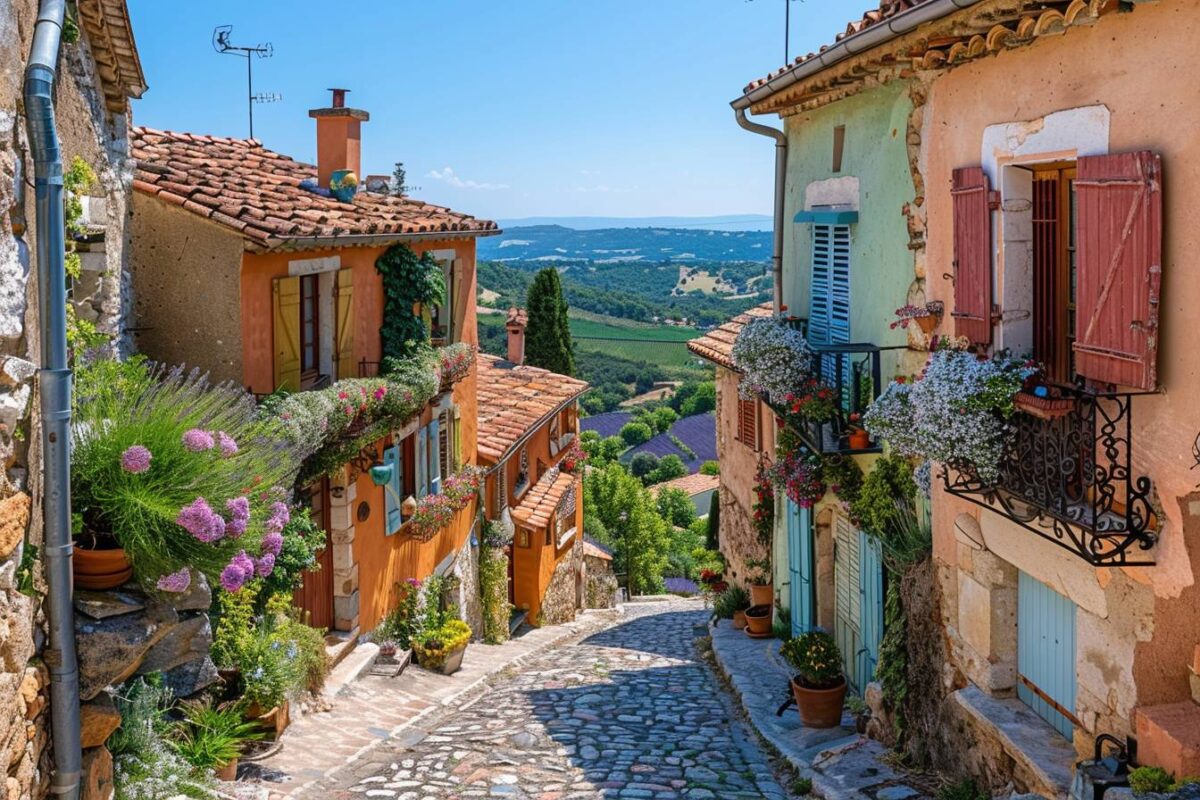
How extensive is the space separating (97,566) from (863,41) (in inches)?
237

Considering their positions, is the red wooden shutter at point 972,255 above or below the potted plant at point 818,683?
above

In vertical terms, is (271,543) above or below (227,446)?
below

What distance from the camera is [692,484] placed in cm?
6175

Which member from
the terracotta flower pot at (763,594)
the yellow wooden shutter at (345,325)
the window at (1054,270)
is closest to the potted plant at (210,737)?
the yellow wooden shutter at (345,325)

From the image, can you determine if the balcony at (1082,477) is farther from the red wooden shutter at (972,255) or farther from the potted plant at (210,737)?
the potted plant at (210,737)

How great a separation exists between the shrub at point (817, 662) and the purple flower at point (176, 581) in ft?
19.8

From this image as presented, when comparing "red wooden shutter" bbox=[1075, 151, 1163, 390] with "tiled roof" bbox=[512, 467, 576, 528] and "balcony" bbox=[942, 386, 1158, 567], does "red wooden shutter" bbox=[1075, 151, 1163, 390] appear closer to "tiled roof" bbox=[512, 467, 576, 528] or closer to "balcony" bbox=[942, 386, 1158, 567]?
"balcony" bbox=[942, 386, 1158, 567]

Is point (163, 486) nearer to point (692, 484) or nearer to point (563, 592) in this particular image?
point (563, 592)

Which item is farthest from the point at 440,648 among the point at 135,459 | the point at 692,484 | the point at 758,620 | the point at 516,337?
the point at 692,484

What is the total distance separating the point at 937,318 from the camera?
862 centimetres

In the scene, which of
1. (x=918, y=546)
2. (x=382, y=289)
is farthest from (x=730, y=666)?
(x=382, y=289)

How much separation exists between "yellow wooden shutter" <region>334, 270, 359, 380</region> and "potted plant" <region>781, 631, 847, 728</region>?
17.8ft

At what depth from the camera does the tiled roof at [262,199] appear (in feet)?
33.3

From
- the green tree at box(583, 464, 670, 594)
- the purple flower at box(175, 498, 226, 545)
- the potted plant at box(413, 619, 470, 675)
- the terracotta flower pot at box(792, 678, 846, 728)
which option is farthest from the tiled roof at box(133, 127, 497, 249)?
the green tree at box(583, 464, 670, 594)
